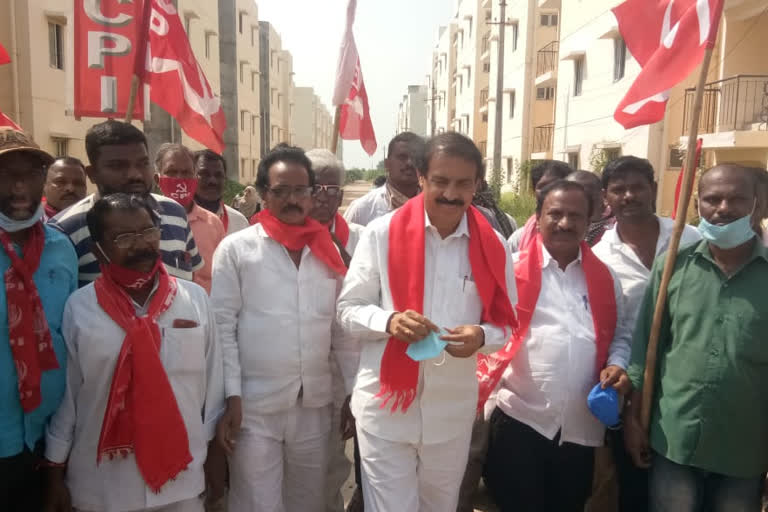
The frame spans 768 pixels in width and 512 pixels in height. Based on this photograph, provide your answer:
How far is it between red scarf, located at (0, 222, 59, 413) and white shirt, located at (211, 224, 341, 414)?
2.19ft

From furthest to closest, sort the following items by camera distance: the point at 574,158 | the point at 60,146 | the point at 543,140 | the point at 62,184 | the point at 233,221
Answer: the point at 543,140 < the point at 574,158 < the point at 60,146 < the point at 233,221 < the point at 62,184

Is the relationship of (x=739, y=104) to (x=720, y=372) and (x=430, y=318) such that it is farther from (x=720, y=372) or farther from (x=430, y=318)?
(x=430, y=318)

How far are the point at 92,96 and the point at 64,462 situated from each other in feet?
9.88

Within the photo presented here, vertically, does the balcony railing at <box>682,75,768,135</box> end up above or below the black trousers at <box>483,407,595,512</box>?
above

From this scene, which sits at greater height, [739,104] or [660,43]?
[739,104]

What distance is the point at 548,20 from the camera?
76.8ft

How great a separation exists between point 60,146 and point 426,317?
13327 millimetres

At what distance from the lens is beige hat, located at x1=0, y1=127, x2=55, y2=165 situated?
87.0 inches

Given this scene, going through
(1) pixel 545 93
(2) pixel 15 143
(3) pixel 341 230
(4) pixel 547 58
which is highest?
(4) pixel 547 58

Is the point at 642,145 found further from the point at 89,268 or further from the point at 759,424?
the point at 89,268

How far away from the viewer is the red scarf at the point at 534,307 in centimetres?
271

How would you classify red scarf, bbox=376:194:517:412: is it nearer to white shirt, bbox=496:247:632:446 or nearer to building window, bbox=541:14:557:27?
white shirt, bbox=496:247:632:446

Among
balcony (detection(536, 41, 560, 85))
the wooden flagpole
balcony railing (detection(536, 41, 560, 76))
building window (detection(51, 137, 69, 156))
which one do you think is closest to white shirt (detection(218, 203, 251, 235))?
the wooden flagpole

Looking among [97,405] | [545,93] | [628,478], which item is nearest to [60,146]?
[97,405]
